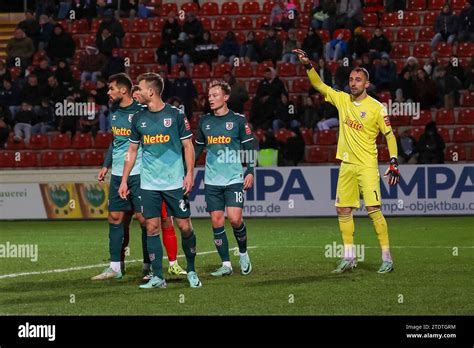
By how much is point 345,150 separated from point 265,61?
1552cm

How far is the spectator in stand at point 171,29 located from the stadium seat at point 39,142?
4343 mm

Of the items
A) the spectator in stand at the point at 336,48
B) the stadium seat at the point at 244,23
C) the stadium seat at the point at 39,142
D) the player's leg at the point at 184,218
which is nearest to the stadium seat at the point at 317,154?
the spectator in stand at the point at 336,48

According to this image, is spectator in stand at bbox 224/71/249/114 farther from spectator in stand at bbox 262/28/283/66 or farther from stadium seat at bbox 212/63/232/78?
spectator in stand at bbox 262/28/283/66

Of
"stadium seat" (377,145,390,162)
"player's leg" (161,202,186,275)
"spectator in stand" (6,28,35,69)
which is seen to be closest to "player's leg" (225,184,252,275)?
"player's leg" (161,202,186,275)

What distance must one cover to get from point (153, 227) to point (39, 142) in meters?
15.9

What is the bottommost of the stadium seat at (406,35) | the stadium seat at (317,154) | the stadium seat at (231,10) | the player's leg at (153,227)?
the stadium seat at (317,154)

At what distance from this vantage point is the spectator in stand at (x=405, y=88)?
25.7 meters

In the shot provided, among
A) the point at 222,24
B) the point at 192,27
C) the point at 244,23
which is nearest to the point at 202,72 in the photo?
the point at 192,27

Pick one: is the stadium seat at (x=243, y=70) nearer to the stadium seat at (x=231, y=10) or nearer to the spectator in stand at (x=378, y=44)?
the stadium seat at (x=231, y=10)

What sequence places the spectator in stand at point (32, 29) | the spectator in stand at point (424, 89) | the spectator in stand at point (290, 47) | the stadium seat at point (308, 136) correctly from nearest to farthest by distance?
the spectator in stand at point (424, 89) → the stadium seat at point (308, 136) → the spectator in stand at point (290, 47) → the spectator in stand at point (32, 29)

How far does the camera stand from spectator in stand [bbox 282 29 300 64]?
92.5 feet

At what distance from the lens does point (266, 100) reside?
25766 millimetres

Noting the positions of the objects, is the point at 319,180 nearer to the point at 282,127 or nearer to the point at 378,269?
the point at 282,127
